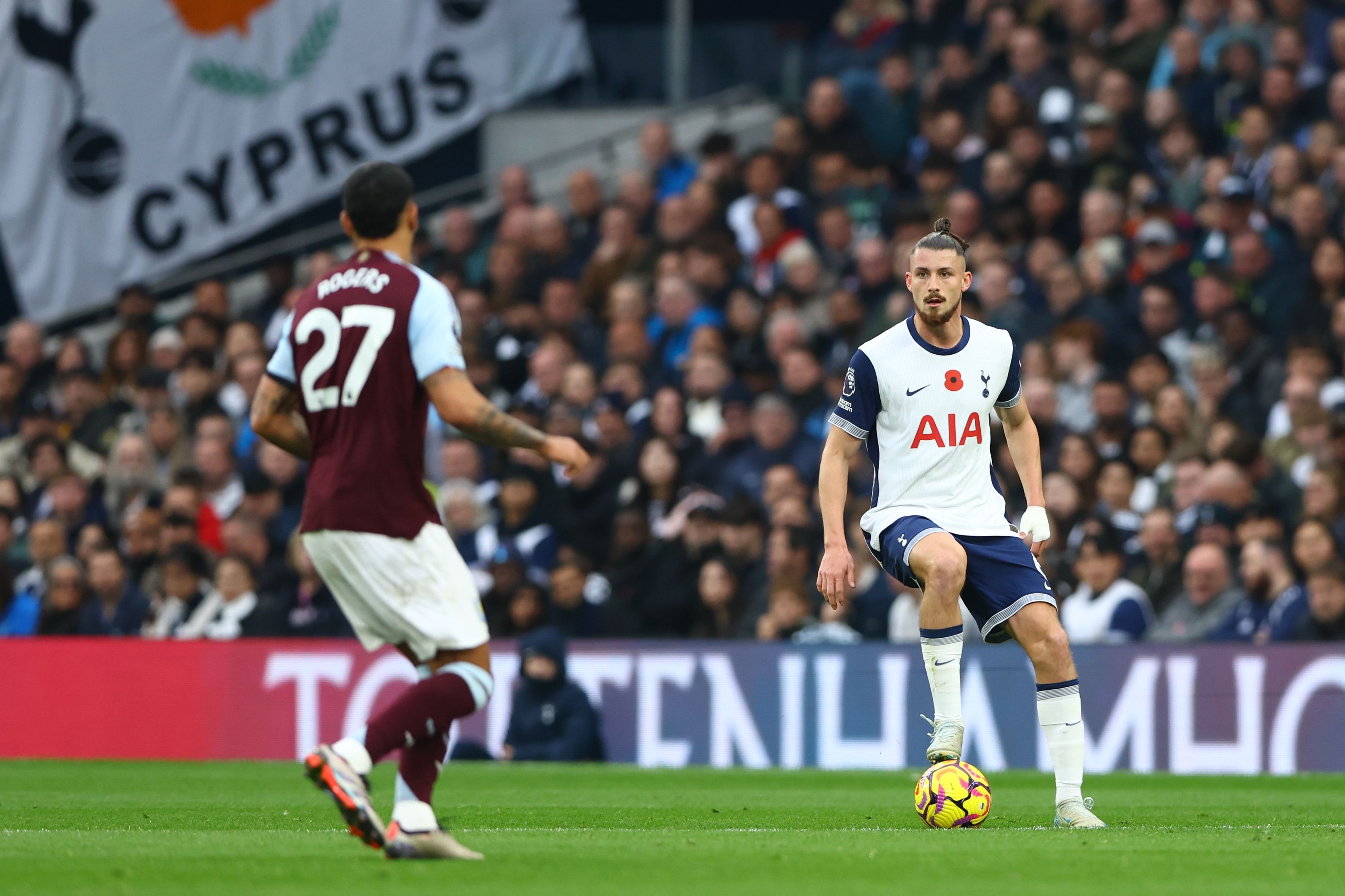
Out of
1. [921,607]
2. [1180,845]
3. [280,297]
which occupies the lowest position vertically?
[1180,845]

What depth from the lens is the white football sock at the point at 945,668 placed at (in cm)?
869

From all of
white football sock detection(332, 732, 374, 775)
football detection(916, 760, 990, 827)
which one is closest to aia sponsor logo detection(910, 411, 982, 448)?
football detection(916, 760, 990, 827)

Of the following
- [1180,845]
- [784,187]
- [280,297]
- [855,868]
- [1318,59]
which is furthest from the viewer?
[280,297]

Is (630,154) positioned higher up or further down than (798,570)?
higher up

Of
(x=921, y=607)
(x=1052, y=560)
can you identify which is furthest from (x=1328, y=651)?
(x=921, y=607)

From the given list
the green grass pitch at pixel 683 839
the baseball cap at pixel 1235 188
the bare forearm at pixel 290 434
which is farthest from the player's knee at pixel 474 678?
the baseball cap at pixel 1235 188

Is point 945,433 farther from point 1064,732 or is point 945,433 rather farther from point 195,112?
point 195,112

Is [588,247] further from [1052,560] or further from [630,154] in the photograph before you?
[1052,560]

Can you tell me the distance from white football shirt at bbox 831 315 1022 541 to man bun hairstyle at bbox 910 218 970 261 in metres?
0.36

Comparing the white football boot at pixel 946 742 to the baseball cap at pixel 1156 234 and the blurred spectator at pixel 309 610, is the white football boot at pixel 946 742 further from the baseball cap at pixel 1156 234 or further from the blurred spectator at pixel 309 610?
the baseball cap at pixel 1156 234

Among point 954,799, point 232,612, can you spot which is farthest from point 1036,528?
point 232,612

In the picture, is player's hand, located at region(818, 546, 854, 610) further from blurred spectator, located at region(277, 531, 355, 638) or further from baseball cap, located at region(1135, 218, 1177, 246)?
baseball cap, located at region(1135, 218, 1177, 246)

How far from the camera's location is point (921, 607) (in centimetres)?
869

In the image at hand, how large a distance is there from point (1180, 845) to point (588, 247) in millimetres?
12968
